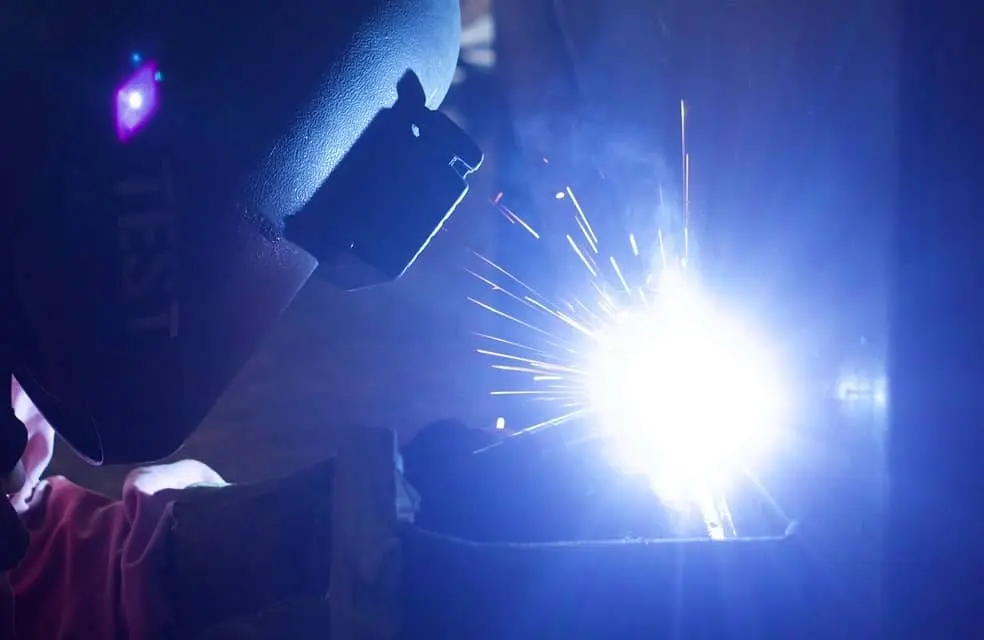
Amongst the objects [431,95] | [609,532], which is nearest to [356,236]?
[431,95]

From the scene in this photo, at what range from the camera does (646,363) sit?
1.01 meters

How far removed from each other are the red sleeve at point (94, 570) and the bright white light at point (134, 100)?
0.33 metres

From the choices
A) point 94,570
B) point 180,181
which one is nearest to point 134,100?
point 180,181

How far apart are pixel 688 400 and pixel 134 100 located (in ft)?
2.01

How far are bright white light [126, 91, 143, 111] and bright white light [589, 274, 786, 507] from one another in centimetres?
54

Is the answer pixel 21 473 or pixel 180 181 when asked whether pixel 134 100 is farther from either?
pixel 21 473

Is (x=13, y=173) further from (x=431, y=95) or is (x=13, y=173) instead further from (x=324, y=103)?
(x=431, y=95)

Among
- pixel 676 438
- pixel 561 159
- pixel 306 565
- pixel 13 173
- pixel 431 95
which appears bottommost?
pixel 306 565

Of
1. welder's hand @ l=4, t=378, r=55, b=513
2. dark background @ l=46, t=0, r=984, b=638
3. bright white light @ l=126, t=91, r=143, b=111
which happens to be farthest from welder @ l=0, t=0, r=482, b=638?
dark background @ l=46, t=0, r=984, b=638

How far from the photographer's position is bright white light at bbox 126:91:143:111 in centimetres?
52

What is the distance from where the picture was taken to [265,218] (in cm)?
61

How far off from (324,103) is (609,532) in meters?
0.43

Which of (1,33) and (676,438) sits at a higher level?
(1,33)

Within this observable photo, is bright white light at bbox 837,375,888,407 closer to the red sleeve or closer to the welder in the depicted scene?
the welder
